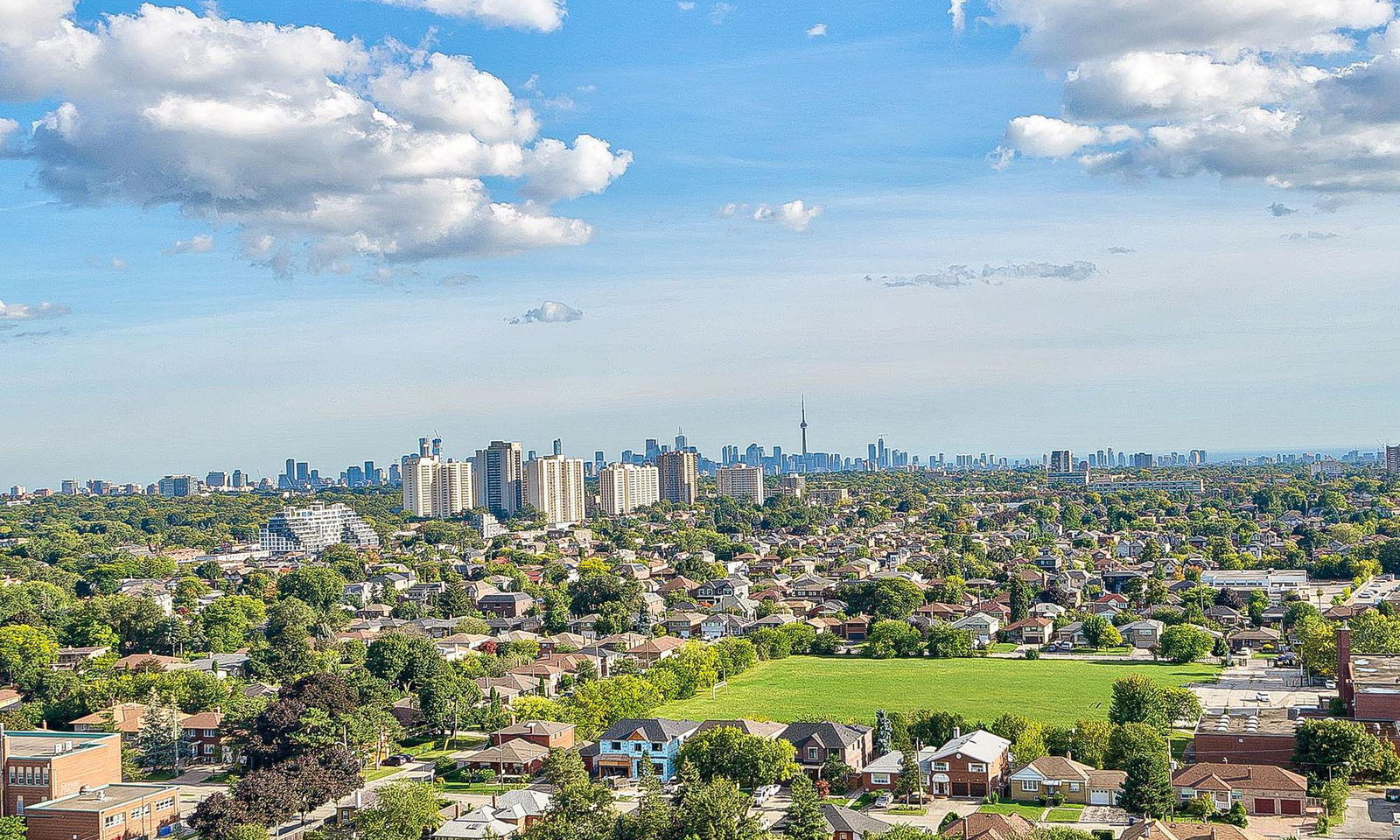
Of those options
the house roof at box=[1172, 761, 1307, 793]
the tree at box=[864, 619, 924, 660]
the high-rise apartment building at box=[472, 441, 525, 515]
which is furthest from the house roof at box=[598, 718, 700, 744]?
the high-rise apartment building at box=[472, 441, 525, 515]

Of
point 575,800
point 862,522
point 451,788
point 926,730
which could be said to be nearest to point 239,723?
point 451,788

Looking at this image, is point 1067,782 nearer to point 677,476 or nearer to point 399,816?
point 399,816

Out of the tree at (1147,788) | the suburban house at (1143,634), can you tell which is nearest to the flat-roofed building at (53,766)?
the tree at (1147,788)

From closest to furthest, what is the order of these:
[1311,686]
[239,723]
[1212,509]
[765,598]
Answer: [239,723] → [1311,686] → [765,598] → [1212,509]

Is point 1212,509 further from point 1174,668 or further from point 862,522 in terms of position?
point 1174,668

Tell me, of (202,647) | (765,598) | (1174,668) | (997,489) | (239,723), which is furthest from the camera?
(997,489)
